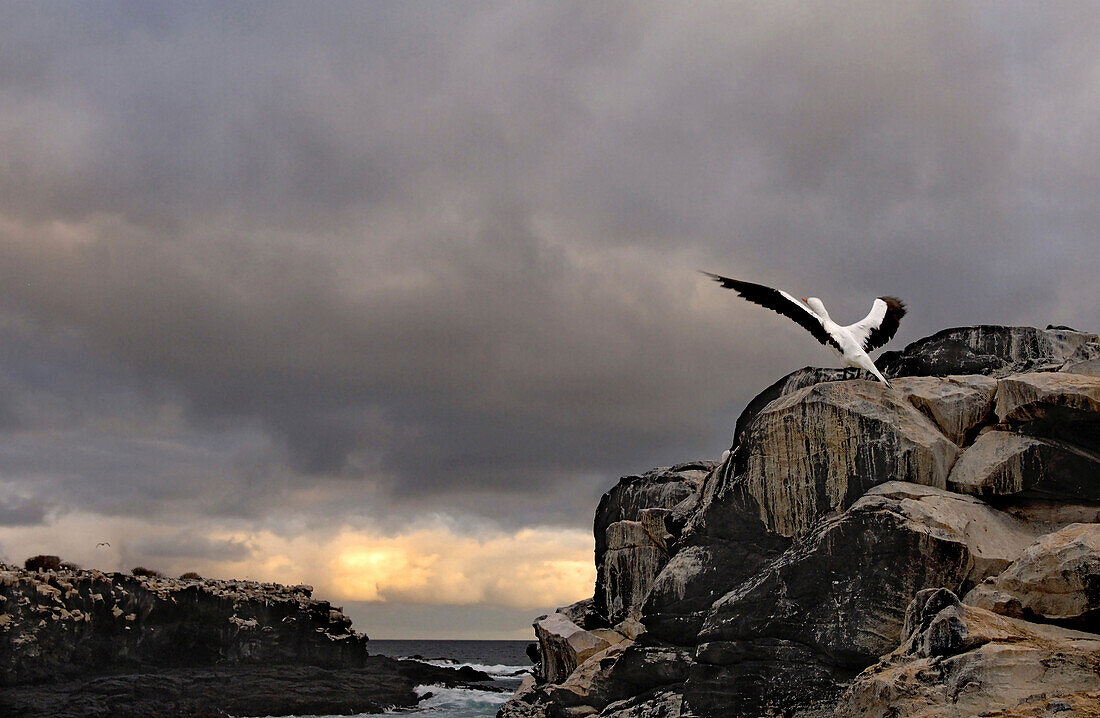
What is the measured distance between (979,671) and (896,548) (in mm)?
4653

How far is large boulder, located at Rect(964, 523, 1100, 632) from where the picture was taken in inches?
489

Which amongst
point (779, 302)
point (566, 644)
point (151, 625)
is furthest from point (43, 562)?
Result: point (779, 302)

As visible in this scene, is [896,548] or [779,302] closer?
[896,548]

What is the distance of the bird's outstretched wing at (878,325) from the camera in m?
20.6

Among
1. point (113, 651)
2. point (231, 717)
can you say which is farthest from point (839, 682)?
point (113, 651)

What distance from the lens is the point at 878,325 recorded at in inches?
825

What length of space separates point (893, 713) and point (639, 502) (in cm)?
1933

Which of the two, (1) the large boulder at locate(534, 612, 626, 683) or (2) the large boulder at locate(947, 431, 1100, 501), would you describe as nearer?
(2) the large boulder at locate(947, 431, 1100, 501)

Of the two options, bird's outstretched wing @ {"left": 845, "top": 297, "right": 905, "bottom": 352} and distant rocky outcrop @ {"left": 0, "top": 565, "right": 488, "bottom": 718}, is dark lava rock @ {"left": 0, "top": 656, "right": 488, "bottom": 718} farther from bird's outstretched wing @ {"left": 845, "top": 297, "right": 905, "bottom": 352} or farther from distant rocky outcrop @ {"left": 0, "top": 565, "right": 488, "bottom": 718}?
bird's outstretched wing @ {"left": 845, "top": 297, "right": 905, "bottom": 352}

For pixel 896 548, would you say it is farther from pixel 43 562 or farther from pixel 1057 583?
pixel 43 562

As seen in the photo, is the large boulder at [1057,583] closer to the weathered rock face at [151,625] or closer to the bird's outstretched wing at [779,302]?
the bird's outstretched wing at [779,302]

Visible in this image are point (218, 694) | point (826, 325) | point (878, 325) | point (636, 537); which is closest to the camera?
point (826, 325)

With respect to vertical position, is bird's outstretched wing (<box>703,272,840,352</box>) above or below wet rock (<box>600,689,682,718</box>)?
above

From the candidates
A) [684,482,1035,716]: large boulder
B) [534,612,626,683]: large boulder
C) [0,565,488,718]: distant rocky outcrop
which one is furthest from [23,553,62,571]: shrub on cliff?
[684,482,1035,716]: large boulder
